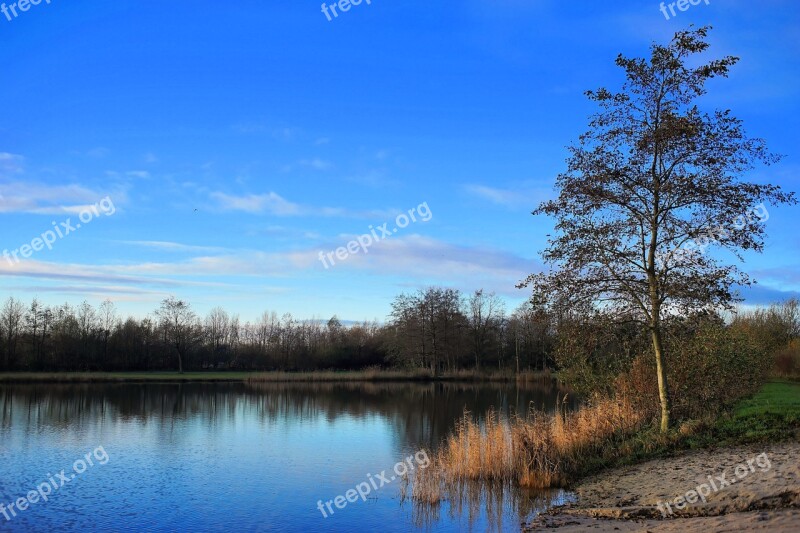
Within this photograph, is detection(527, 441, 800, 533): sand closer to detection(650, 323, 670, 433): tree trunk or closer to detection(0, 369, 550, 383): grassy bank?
detection(650, 323, 670, 433): tree trunk

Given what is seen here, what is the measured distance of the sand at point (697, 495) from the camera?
9211 millimetres

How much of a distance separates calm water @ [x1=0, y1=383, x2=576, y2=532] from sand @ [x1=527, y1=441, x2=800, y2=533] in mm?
1432

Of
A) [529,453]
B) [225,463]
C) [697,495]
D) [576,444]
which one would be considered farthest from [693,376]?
[225,463]

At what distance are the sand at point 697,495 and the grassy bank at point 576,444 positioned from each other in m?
0.88

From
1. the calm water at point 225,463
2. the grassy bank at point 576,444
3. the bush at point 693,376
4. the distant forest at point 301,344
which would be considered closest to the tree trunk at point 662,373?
the grassy bank at point 576,444

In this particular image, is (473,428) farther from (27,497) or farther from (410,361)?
(410,361)

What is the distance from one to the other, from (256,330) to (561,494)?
94.8m

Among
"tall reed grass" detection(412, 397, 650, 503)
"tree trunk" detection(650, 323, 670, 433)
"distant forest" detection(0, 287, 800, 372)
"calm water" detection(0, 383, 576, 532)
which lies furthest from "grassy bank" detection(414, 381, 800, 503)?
"distant forest" detection(0, 287, 800, 372)

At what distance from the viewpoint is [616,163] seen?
15.3m

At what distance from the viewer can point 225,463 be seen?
781 inches

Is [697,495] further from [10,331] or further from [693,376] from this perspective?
[10,331]

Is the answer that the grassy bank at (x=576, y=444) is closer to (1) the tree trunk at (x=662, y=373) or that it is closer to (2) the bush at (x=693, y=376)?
(1) the tree trunk at (x=662, y=373)

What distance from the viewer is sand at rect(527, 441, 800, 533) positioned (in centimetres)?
921

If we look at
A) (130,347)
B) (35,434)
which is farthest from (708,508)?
(130,347)
